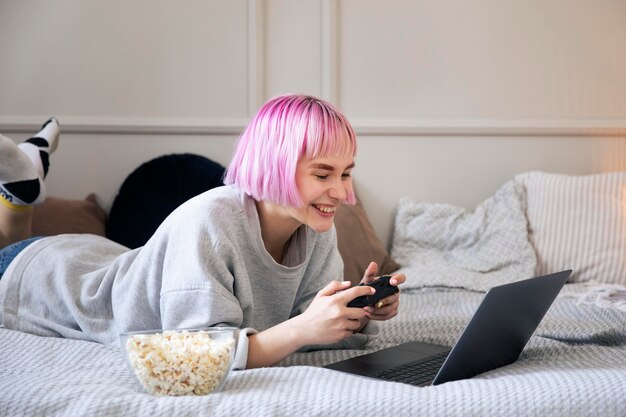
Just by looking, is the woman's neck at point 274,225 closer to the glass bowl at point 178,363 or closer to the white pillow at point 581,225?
the glass bowl at point 178,363

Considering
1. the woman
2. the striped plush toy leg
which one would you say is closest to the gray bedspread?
the woman

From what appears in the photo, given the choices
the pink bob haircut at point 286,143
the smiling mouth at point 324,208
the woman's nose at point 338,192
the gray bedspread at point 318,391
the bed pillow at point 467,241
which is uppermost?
the pink bob haircut at point 286,143

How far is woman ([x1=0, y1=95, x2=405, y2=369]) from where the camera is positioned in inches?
49.3

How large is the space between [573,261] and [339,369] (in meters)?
1.55

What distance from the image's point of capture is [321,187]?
4.41 ft

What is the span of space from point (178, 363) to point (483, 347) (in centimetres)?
45

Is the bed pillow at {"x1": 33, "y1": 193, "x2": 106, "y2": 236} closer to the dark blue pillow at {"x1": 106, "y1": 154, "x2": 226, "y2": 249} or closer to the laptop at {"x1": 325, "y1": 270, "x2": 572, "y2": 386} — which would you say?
the dark blue pillow at {"x1": 106, "y1": 154, "x2": 226, "y2": 249}

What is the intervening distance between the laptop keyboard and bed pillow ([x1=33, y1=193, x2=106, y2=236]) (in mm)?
1457

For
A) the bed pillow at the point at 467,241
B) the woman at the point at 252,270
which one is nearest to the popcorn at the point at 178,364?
the woman at the point at 252,270

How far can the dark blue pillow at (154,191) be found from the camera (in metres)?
2.48

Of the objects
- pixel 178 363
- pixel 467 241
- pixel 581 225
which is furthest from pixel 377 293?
pixel 581 225

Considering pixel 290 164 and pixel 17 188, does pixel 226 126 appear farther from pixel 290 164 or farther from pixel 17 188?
pixel 290 164

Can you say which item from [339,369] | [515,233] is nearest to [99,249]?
[339,369]

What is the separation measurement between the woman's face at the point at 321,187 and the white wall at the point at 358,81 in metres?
1.36
